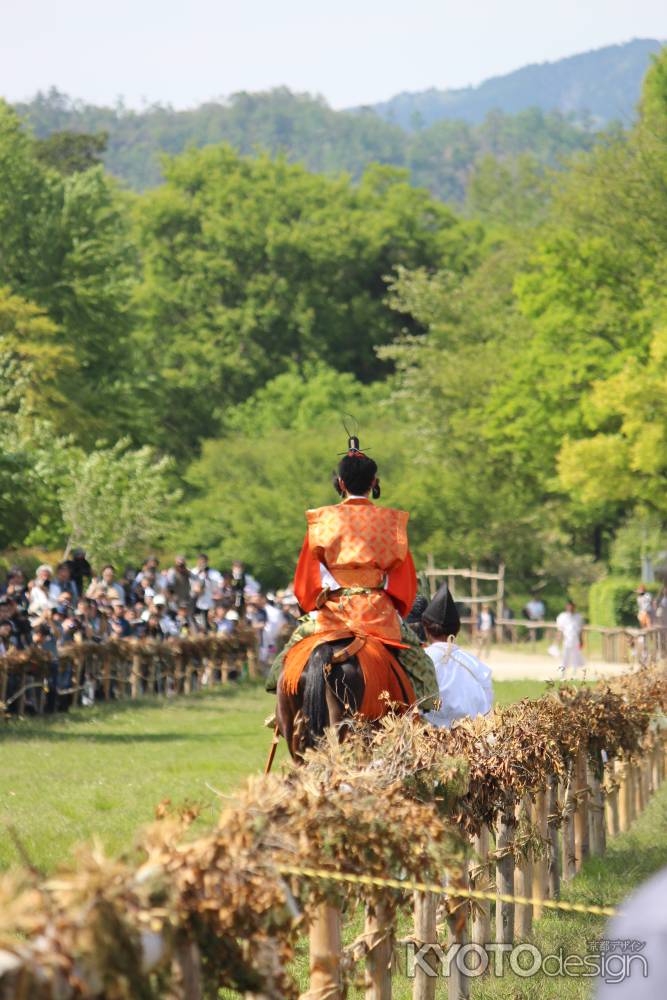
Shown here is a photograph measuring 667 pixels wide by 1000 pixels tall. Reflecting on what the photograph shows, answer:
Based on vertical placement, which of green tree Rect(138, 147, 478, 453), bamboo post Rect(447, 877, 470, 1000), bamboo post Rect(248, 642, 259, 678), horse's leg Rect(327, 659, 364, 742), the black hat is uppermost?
green tree Rect(138, 147, 478, 453)

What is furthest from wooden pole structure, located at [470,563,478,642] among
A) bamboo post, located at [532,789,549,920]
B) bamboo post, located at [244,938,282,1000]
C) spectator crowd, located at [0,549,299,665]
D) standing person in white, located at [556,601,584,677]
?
bamboo post, located at [244,938,282,1000]

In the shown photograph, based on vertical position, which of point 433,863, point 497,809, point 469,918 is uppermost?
point 433,863

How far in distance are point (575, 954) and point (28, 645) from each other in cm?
1485

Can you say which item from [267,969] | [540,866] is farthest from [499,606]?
[267,969]

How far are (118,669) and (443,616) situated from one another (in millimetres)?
15108

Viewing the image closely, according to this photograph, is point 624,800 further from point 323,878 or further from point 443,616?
point 323,878

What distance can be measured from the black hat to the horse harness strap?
61.7 inches

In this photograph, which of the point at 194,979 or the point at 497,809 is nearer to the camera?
the point at 194,979

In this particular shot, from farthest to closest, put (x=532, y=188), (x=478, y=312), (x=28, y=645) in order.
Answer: (x=532, y=188)
(x=478, y=312)
(x=28, y=645)

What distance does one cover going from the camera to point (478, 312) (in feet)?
191

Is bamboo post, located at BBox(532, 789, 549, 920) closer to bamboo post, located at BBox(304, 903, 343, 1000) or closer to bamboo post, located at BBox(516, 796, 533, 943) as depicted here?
bamboo post, located at BBox(516, 796, 533, 943)

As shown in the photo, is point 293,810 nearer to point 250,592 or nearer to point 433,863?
point 433,863

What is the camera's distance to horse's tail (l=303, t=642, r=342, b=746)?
9125 mm

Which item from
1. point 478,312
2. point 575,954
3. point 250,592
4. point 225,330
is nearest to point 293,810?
point 575,954
